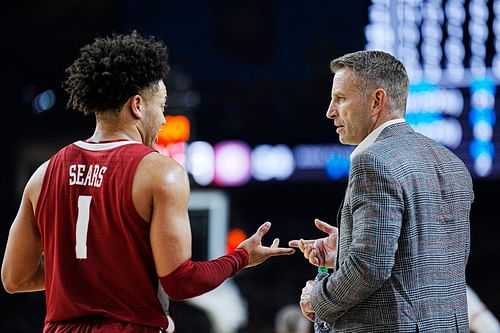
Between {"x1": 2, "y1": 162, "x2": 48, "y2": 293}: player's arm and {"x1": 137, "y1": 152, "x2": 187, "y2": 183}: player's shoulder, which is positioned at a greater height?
{"x1": 137, "y1": 152, "x2": 187, "y2": 183}: player's shoulder

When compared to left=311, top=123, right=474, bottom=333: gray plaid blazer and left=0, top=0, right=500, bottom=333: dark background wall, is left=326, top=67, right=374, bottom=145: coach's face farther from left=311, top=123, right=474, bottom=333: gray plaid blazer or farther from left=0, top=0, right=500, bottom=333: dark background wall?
left=0, top=0, right=500, bottom=333: dark background wall

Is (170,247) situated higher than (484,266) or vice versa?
(170,247)

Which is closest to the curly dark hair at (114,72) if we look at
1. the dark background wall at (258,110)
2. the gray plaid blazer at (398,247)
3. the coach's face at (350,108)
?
the coach's face at (350,108)

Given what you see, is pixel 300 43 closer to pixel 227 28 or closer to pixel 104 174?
pixel 227 28

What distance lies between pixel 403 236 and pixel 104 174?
2.53ft

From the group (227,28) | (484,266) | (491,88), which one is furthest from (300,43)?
(484,266)

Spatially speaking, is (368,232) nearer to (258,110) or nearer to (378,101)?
(378,101)

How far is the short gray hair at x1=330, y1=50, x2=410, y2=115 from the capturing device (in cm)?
260

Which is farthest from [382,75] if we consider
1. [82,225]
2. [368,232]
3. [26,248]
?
[26,248]

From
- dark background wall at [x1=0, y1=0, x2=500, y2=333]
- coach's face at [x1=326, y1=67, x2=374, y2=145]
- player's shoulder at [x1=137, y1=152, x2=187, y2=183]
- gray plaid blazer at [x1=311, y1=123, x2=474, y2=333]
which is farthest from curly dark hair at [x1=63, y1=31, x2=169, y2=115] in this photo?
dark background wall at [x1=0, y1=0, x2=500, y2=333]

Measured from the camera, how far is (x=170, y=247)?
2.33m

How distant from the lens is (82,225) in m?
2.40

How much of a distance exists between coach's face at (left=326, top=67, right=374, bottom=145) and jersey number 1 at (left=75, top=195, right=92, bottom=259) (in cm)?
73

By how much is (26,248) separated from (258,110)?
13.2 feet
